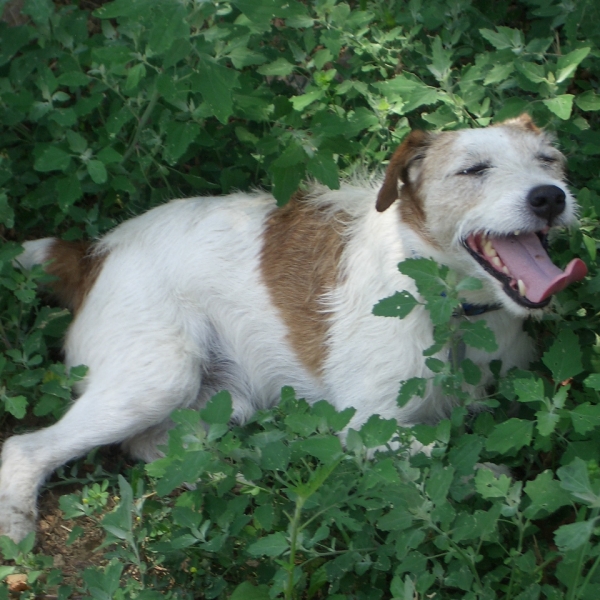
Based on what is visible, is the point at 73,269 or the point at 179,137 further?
the point at 73,269

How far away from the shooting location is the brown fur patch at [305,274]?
396cm

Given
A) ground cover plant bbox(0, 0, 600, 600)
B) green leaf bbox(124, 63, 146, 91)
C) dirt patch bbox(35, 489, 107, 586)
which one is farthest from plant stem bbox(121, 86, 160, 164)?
dirt patch bbox(35, 489, 107, 586)

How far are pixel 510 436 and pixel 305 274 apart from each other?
54.5 inches

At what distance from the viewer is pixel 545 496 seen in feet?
9.09

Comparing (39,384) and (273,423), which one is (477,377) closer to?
(273,423)

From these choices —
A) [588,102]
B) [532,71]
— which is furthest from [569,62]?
[588,102]

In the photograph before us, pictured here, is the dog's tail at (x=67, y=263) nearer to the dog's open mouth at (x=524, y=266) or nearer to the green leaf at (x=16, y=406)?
the green leaf at (x=16, y=406)

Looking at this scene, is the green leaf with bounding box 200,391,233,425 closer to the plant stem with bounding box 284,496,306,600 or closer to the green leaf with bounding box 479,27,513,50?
the plant stem with bounding box 284,496,306,600

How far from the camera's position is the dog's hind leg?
3.77m

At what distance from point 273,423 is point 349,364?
559mm

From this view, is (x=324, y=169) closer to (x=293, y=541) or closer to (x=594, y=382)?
(x=594, y=382)

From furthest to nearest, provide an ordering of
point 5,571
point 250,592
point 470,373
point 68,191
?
point 68,191
point 470,373
point 5,571
point 250,592

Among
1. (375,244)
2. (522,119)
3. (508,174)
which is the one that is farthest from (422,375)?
(522,119)

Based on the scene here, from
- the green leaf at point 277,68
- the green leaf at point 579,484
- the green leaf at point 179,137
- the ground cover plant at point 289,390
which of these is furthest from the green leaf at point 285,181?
the green leaf at point 579,484
